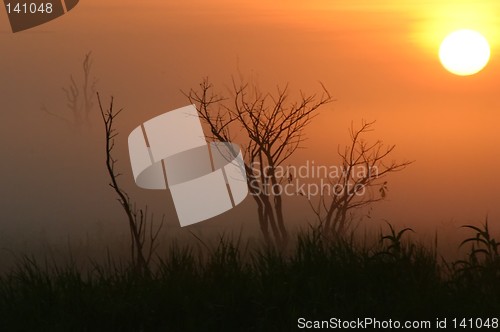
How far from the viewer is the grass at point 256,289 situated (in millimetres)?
7750

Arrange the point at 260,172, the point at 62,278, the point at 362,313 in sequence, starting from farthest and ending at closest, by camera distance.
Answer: the point at 260,172, the point at 62,278, the point at 362,313

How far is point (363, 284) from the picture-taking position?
26.8 feet

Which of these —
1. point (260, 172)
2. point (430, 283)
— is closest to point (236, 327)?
point (430, 283)

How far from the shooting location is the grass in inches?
305

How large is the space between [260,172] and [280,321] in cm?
1116

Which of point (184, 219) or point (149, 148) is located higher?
point (149, 148)

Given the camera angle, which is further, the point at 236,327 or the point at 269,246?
the point at 269,246

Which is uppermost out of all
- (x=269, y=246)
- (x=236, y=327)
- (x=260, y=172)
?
(x=260, y=172)

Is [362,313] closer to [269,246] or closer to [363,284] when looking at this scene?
[363,284]

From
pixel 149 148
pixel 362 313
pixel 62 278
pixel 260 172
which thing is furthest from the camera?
pixel 260 172

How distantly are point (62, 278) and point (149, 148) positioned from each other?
823 centimetres

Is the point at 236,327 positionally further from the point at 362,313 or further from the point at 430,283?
the point at 430,283

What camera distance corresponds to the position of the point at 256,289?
803 cm

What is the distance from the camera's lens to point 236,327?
7.77 m
